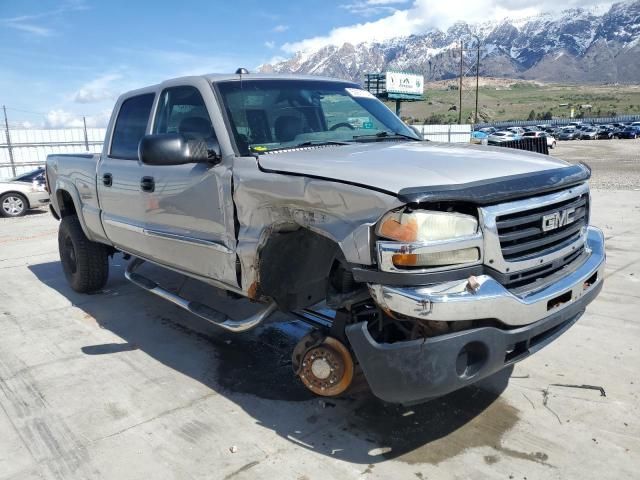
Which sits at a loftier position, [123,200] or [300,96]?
[300,96]

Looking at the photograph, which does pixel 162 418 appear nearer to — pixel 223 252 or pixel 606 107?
pixel 223 252

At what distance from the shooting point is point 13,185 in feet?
45.8

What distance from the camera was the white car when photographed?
13719 mm

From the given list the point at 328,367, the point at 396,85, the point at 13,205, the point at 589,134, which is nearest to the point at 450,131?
the point at 396,85

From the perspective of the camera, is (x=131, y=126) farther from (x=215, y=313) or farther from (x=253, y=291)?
(x=253, y=291)

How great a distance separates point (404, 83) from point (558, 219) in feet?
168

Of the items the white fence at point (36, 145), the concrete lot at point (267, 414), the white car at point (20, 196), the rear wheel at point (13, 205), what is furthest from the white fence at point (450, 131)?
the concrete lot at point (267, 414)

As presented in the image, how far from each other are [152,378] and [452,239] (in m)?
2.47

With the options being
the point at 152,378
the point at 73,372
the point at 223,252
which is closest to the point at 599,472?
the point at 223,252

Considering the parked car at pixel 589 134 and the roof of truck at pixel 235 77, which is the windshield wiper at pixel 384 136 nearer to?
the roof of truck at pixel 235 77

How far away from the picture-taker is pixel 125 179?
4496 millimetres

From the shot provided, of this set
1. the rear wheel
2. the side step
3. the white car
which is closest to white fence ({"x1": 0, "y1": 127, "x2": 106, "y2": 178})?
the white car

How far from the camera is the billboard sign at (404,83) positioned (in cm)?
4981

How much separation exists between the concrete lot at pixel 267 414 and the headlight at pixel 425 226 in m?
1.20
